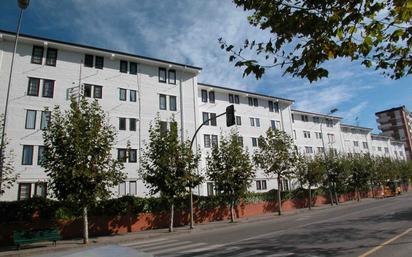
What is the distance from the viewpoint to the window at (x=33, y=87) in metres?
27.6

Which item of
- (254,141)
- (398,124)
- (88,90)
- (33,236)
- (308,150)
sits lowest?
(33,236)

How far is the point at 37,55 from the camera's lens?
1125 inches

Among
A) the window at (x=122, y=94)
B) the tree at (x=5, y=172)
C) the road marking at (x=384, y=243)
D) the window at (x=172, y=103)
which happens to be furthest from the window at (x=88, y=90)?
the road marking at (x=384, y=243)

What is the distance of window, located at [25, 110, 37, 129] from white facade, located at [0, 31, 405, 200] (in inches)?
2.6

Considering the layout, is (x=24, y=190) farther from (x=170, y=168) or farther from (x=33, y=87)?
(x=170, y=168)

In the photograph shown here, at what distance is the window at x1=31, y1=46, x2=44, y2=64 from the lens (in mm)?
28328

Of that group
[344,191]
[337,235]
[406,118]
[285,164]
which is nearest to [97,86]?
[285,164]

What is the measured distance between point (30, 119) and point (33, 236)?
534 inches

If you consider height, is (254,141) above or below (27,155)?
above

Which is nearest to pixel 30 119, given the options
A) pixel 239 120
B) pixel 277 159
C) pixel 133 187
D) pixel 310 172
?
pixel 133 187

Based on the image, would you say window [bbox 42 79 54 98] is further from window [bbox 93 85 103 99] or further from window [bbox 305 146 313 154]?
window [bbox 305 146 313 154]

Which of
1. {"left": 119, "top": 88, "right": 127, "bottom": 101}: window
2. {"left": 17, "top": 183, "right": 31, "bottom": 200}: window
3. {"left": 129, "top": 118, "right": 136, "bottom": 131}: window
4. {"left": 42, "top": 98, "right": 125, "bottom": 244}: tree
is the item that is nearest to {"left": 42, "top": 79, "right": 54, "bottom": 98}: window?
{"left": 119, "top": 88, "right": 127, "bottom": 101}: window

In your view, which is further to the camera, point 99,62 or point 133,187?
point 99,62

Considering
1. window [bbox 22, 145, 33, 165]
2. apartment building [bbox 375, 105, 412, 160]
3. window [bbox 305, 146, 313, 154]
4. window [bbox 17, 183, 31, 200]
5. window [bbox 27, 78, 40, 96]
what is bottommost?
window [bbox 17, 183, 31, 200]
